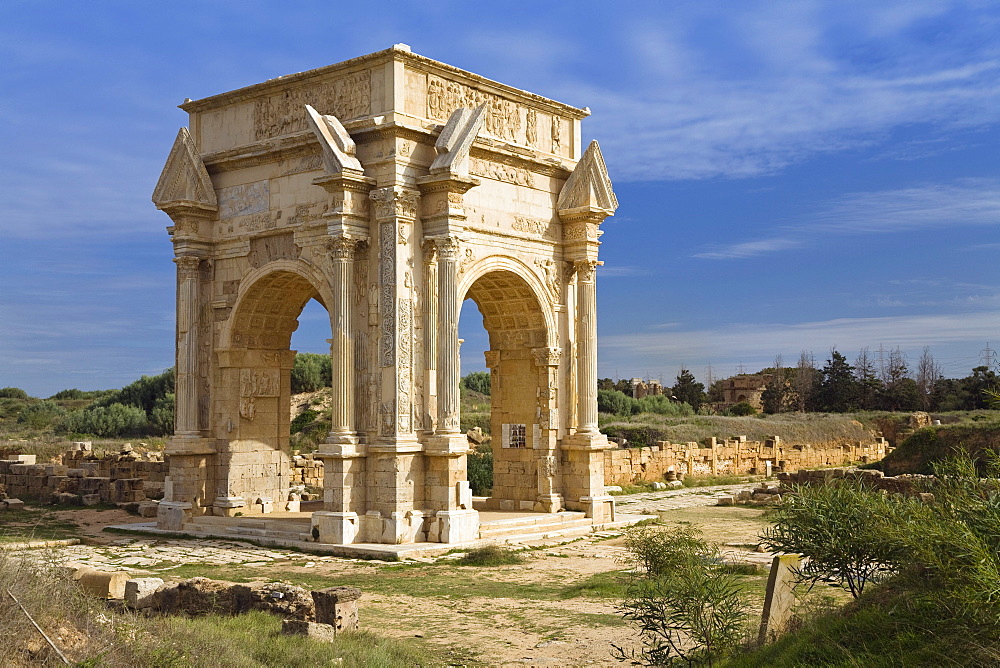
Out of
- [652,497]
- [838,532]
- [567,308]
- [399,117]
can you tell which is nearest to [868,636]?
[838,532]

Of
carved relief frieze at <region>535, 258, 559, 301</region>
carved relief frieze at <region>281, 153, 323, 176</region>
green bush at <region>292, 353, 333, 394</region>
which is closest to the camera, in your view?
carved relief frieze at <region>281, 153, 323, 176</region>

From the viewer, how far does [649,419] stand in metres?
38.5

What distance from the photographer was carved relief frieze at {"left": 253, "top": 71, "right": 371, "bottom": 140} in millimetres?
16031

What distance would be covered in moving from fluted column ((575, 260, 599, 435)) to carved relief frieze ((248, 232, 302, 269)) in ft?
16.9

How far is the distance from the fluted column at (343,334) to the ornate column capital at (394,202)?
639 millimetres

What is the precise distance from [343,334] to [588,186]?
5.55 meters

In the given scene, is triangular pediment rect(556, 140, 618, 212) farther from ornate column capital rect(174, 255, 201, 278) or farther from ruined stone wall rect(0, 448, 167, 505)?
ruined stone wall rect(0, 448, 167, 505)

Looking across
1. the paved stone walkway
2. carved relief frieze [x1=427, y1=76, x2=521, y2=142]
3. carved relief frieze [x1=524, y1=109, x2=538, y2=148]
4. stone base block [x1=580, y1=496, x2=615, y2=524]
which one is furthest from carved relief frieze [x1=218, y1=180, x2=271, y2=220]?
stone base block [x1=580, y1=496, x2=615, y2=524]

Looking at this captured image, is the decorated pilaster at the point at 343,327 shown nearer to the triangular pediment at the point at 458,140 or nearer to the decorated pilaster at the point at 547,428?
the triangular pediment at the point at 458,140

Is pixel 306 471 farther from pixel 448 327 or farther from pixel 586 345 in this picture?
pixel 448 327

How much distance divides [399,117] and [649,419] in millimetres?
25084

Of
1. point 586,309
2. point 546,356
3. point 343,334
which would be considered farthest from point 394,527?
point 586,309

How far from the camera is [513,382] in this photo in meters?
18.6

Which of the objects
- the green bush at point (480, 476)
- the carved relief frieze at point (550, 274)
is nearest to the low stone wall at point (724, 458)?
the green bush at point (480, 476)
